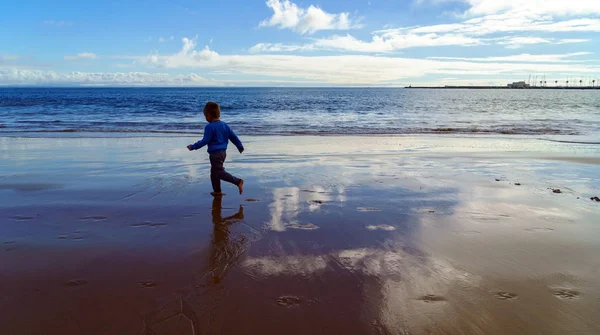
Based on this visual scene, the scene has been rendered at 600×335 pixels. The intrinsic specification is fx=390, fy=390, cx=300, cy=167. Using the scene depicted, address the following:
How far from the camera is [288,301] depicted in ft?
10.5

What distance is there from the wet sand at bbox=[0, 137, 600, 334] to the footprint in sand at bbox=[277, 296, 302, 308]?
0.05 ft

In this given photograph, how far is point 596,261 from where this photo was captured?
160 inches

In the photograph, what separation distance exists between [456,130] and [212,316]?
788 inches

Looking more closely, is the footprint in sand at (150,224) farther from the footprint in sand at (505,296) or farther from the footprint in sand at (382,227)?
the footprint in sand at (505,296)

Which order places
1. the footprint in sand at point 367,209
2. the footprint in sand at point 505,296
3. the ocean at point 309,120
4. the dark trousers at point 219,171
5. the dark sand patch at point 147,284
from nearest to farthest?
1. the footprint in sand at point 505,296
2. the dark sand patch at point 147,284
3. the footprint in sand at point 367,209
4. the dark trousers at point 219,171
5. the ocean at point 309,120

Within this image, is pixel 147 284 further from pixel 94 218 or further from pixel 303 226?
pixel 94 218

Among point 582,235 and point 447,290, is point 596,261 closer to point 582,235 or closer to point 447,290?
point 582,235

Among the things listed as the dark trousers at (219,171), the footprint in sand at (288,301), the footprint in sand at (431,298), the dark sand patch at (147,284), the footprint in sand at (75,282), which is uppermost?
the dark trousers at (219,171)

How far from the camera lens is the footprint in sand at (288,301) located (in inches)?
124

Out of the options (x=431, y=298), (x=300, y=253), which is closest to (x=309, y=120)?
(x=300, y=253)

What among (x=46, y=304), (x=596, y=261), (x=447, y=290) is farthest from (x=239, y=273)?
(x=596, y=261)

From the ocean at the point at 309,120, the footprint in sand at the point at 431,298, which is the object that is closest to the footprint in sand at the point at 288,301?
the footprint in sand at the point at 431,298

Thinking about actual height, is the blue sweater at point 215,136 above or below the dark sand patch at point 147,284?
above

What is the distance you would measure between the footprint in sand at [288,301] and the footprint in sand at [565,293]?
2.23m
